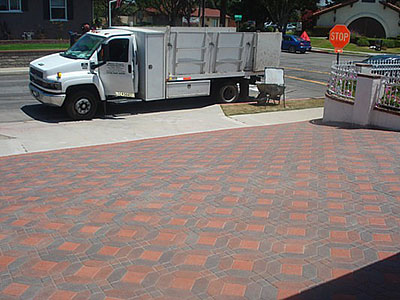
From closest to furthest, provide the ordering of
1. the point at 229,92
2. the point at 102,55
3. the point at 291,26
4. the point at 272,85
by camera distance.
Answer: the point at 102,55 → the point at 272,85 → the point at 229,92 → the point at 291,26

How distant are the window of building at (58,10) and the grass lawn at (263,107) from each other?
16812mm

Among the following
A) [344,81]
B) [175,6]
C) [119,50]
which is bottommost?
[344,81]

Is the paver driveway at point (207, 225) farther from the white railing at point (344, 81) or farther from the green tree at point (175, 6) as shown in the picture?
the green tree at point (175, 6)

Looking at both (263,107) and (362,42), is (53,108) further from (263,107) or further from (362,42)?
(362,42)

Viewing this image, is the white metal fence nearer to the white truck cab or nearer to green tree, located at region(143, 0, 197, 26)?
the white truck cab

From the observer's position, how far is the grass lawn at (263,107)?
15570 millimetres

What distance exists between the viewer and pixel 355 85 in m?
12.3

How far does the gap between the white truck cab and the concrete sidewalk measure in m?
0.67

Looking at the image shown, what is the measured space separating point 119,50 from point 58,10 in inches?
668

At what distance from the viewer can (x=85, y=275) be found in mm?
4566

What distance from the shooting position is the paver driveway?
4.36 meters

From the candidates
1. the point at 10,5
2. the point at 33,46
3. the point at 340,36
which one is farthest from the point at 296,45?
the point at 10,5

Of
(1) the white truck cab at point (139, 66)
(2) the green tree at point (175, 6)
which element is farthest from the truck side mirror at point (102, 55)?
(2) the green tree at point (175, 6)

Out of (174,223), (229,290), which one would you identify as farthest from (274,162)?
(229,290)
